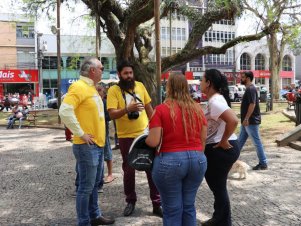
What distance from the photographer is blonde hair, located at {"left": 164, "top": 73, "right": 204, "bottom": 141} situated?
132 inches

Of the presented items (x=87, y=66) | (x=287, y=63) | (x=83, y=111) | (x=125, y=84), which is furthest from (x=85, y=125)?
(x=287, y=63)

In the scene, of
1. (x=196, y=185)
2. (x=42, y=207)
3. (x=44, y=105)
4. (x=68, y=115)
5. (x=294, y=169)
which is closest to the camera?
(x=196, y=185)

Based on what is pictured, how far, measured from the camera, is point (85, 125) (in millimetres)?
4066

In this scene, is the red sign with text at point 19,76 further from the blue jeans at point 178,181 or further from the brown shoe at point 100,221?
the blue jeans at point 178,181

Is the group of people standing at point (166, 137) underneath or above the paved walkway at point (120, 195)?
above

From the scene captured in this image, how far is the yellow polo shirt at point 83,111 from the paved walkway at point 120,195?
120cm

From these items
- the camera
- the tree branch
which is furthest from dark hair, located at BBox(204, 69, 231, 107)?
the tree branch

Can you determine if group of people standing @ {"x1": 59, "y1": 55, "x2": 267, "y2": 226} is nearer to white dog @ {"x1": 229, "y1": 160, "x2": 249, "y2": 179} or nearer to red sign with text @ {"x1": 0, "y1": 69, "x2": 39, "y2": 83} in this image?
white dog @ {"x1": 229, "y1": 160, "x2": 249, "y2": 179}

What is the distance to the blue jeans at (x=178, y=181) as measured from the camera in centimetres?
330

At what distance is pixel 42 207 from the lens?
5.37 meters

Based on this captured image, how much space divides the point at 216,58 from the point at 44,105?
36.4 meters

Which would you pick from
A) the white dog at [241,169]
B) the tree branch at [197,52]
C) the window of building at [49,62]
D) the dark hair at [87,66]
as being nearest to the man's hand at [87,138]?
the dark hair at [87,66]

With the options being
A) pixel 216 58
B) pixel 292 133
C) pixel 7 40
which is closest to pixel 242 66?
pixel 216 58

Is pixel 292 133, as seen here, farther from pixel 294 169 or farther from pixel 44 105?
pixel 44 105
